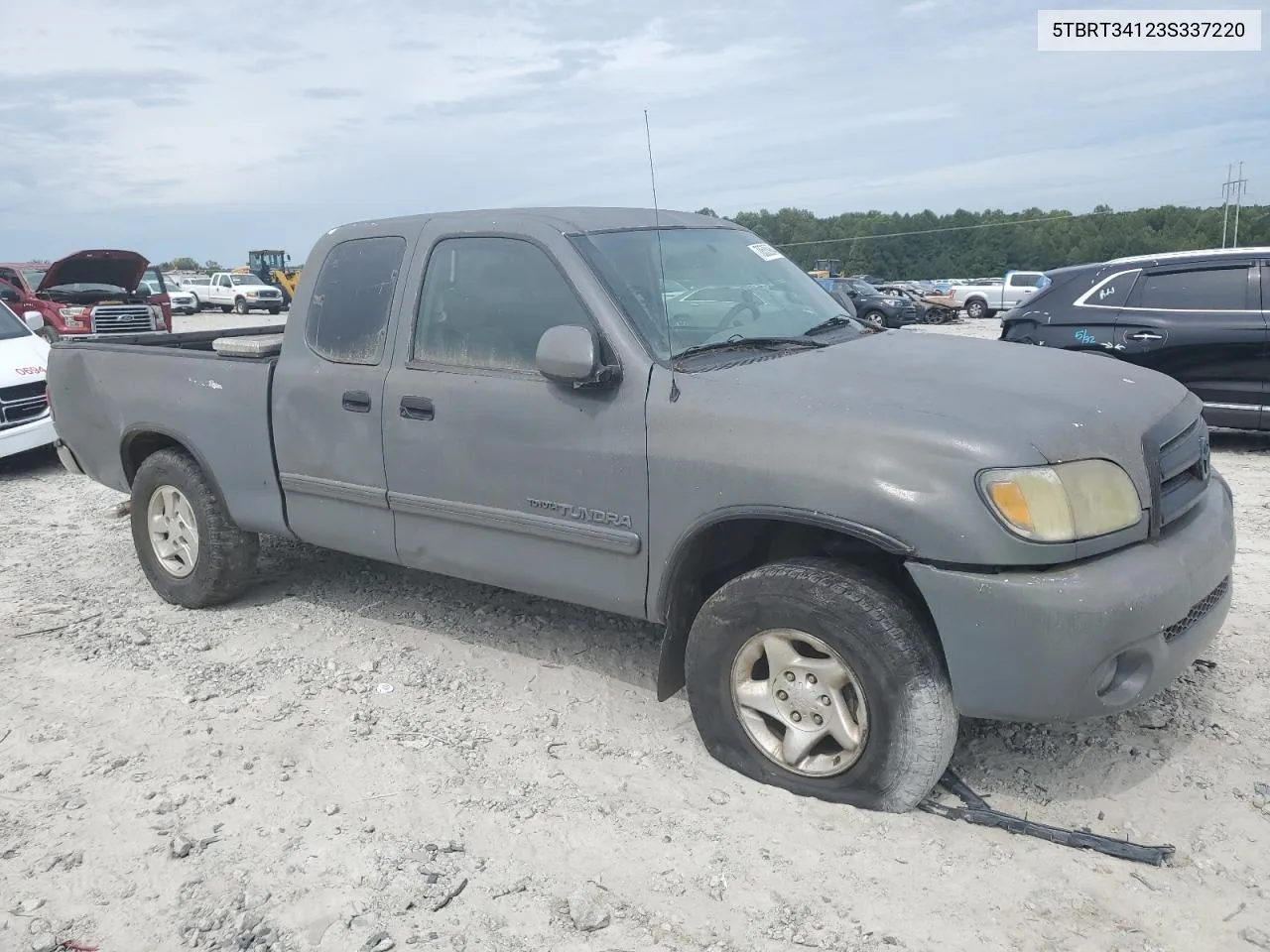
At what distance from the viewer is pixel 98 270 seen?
56.5 feet

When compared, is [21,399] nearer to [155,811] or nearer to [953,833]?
[155,811]

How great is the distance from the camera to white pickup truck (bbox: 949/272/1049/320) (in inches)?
1325

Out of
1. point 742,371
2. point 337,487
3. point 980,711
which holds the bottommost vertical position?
point 980,711

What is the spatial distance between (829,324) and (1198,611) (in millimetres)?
1686

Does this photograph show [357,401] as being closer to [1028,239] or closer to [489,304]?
[489,304]

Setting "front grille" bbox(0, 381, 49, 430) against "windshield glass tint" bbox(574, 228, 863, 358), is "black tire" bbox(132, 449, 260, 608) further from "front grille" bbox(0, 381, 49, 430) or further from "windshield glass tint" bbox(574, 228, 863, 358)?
"front grille" bbox(0, 381, 49, 430)

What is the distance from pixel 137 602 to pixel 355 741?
2.18m

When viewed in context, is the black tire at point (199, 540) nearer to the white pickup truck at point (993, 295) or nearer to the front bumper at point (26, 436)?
the front bumper at point (26, 436)

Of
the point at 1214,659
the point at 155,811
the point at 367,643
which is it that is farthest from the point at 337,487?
the point at 1214,659

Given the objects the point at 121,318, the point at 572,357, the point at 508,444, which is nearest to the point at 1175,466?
the point at 572,357

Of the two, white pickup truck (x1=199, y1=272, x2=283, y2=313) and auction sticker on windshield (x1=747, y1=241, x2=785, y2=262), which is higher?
auction sticker on windshield (x1=747, y1=241, x2=785, y2=262)

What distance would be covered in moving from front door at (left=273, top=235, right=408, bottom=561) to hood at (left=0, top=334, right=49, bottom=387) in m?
5.32

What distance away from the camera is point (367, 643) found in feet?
15.3

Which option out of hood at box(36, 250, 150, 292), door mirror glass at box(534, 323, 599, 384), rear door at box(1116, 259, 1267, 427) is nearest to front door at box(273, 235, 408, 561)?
door mirror glass at box(534, 323, 599, 384)
